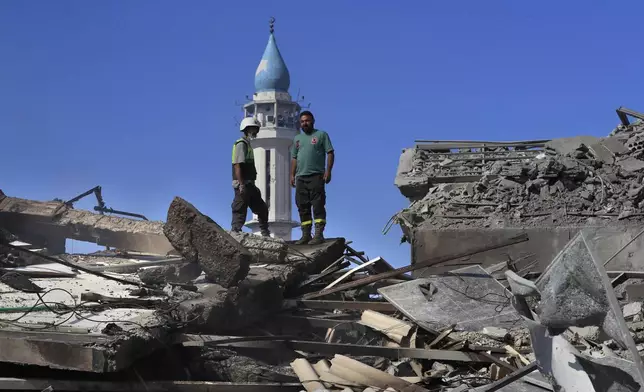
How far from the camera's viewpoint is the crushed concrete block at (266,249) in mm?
7801

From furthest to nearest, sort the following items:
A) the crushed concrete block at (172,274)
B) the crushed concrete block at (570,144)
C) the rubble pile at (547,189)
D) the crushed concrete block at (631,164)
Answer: the crushed concrete block at (570,144) → the crushed concrete block at (631,164) → the rubble pile at (547,189) → the crushed concrete block at (172,274)

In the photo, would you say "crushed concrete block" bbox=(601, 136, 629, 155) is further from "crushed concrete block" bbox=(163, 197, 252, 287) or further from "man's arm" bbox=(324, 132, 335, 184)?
"crushed concrete block" bbox=(163, 197, 252, 287)

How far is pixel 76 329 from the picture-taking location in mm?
5242

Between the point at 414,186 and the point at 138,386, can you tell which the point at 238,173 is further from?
the point at 138,386

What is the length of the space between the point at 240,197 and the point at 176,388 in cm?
456

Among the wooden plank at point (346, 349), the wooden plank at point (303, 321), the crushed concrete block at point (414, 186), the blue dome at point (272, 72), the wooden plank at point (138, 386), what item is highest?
the blue dome at point (272, 72)

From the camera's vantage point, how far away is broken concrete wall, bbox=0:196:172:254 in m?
11.3

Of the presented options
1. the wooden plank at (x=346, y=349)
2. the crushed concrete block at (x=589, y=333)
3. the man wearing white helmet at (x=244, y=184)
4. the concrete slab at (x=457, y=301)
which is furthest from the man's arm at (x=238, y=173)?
the crushed concrete block at (x=589, y=333)

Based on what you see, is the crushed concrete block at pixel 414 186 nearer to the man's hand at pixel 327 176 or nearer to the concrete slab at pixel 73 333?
the man's hand at pixel 327 176

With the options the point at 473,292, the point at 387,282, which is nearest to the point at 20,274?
the point at 387,282

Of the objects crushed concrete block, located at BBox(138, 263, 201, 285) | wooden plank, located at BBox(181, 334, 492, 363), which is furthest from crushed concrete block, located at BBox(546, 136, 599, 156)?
crushed concrete block, located at BBox(138, 263, 201, 285)

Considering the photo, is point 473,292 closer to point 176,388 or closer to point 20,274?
point 176,388

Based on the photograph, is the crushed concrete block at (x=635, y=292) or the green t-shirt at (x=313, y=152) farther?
the green t-shirt at (x=313, y=152)

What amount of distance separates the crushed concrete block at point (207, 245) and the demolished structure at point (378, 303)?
1 centimetres
